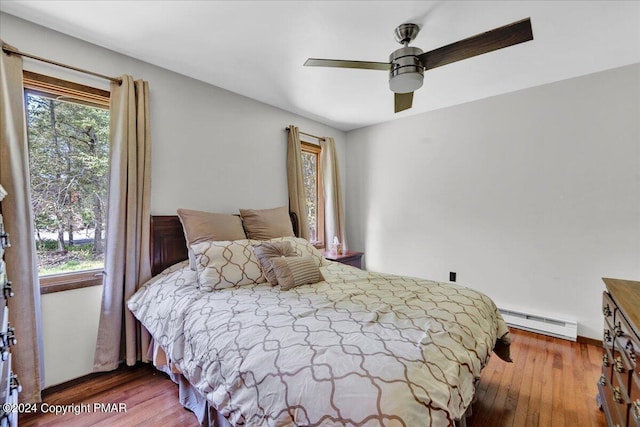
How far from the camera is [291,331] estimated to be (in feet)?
4.08

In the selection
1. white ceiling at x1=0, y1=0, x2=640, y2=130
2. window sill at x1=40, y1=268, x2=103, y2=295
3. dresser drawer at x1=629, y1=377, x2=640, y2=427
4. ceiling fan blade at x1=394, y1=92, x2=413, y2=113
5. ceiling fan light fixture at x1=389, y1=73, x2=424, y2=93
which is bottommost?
dresser drawer at x1=629, y1=377, x2=640, y2=427

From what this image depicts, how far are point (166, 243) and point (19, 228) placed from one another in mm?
854

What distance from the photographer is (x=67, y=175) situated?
6.68 feet

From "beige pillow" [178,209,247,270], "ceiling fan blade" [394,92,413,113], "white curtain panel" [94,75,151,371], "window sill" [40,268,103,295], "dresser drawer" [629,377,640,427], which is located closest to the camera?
"dresser drawer" [629,377,640,427]

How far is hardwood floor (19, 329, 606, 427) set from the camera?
1655mm

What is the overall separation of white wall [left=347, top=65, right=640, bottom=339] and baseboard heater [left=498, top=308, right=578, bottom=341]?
0.27ft

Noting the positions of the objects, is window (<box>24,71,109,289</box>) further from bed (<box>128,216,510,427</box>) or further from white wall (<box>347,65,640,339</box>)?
white wall (<box>347,65,640,339</box>)

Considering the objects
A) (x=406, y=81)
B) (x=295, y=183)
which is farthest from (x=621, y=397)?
(x=295, y=183)

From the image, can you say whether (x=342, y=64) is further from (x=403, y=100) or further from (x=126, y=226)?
(x=126, y=226)

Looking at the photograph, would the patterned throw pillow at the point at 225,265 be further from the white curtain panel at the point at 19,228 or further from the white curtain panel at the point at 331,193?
the white curtain panel at the point at 331,193

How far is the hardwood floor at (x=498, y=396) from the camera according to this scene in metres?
1.66

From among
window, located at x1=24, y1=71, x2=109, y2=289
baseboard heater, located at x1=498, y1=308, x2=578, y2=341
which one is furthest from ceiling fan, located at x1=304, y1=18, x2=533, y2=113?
baseboard heater, located at x1=498, y1=308, x2=578, y2=341

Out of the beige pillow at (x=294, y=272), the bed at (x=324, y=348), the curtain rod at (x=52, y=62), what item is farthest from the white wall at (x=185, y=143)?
the beige pillow at (x=294, y=272)

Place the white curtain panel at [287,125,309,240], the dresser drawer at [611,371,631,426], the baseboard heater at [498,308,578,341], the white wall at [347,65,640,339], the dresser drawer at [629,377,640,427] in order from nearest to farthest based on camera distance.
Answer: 1. the dresser drawer at [629,377,640,427]
2. the dresser drawer at [611,371,631,426]
3. the white wall at [347,65,640,339]
4. the baseboard heater at [498,308,578,341]
5. the white curtain panel at [287,125,309,240]
